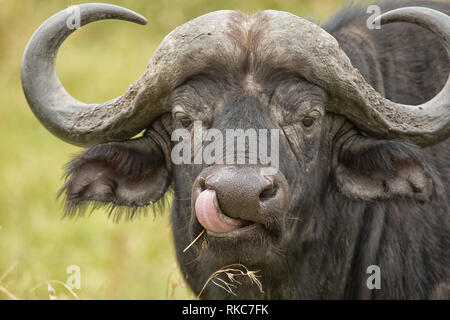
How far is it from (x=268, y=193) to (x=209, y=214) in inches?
→ 12.9

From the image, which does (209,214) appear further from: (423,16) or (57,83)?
(423,16)

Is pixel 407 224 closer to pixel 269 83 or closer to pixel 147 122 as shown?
pixel 269 83

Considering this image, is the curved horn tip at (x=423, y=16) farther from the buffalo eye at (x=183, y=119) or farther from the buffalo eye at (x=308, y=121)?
the buffalo eye at (x=183, y=119)

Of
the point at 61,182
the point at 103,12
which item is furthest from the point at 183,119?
the point at 61,182

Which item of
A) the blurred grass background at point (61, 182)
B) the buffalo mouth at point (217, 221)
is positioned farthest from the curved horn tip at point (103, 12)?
the buffalo mouth at point (217, 221)

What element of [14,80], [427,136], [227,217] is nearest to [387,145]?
[427,136]

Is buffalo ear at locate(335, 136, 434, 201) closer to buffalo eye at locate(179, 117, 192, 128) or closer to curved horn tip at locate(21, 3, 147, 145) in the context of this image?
buffalo eye at locate(179, 117, 192, 128)

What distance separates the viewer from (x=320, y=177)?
5051 mm

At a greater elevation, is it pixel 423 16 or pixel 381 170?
pixel 423 16

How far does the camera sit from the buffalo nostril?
13.9 feet

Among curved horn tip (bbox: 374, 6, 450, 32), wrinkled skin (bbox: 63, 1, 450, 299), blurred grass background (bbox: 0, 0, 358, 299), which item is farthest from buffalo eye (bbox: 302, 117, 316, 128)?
blurred grass background (bbox: 0, 0, 358, 299)

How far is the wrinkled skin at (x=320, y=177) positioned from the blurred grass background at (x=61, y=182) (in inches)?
17.9

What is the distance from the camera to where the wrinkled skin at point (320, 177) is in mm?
4742
